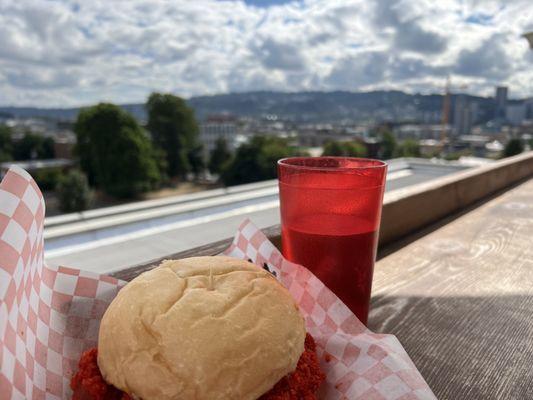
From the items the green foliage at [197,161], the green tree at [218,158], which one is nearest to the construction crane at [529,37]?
the green tree at [218,158]

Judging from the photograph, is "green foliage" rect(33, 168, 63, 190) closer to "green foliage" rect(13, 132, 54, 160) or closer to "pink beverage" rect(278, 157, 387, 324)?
"green foliage" rect(13, 132, 54, 160)

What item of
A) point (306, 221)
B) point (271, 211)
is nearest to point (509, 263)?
point (306, 221)

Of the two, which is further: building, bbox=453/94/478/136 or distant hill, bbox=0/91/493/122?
distant hill, bbox=0/91/493/122

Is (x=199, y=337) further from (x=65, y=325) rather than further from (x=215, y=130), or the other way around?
(x=215, y=130)

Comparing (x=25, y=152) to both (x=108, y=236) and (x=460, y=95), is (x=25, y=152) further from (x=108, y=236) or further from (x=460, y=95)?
(x=460, y=95)

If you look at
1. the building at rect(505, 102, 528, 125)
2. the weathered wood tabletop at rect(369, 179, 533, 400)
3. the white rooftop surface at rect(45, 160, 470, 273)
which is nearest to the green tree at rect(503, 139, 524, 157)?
the white rooftop surface at rect(45, 160, 470, 273)

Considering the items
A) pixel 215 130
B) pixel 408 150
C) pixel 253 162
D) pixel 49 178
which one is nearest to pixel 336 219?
pixel 253 162
